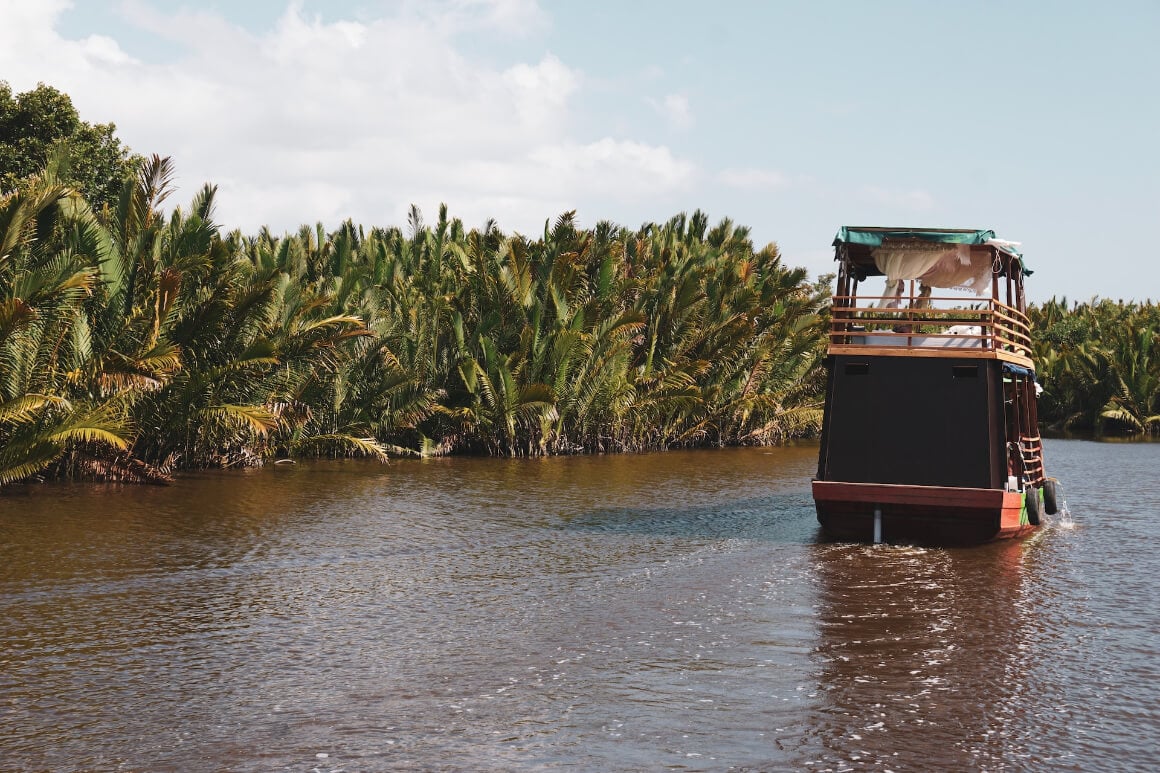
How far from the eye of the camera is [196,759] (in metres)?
6.46

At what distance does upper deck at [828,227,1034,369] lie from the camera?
14.4 metres

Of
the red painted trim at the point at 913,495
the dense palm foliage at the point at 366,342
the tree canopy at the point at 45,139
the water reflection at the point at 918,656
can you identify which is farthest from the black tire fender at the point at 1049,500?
the tree canopy at the point at 45,139

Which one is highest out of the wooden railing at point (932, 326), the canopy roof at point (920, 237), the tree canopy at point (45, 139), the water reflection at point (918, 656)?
the tree canopy at point (45, 139)

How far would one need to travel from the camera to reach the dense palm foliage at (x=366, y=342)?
54.1 feet

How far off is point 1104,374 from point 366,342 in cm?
3040

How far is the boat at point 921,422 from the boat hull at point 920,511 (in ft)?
0.04

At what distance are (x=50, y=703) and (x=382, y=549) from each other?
6.16 meters

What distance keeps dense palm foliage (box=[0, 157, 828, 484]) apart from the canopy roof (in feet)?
30.3

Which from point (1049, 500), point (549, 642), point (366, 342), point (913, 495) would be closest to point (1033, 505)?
point (1049, 500)

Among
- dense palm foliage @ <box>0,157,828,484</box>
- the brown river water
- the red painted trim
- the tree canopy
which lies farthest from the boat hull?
the tree canopy

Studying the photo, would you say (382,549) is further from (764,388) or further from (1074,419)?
(1074,419)

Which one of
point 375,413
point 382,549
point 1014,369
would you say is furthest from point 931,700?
point 375,413

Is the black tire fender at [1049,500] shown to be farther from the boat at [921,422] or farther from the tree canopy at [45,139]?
the tree canopy at [45,139]

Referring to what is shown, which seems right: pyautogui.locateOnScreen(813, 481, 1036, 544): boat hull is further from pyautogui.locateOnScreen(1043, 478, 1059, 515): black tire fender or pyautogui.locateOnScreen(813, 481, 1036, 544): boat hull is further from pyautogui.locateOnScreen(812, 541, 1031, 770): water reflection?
pyautogui.locateOnScreen(1043, 478, 1059, 515): black tire fender
